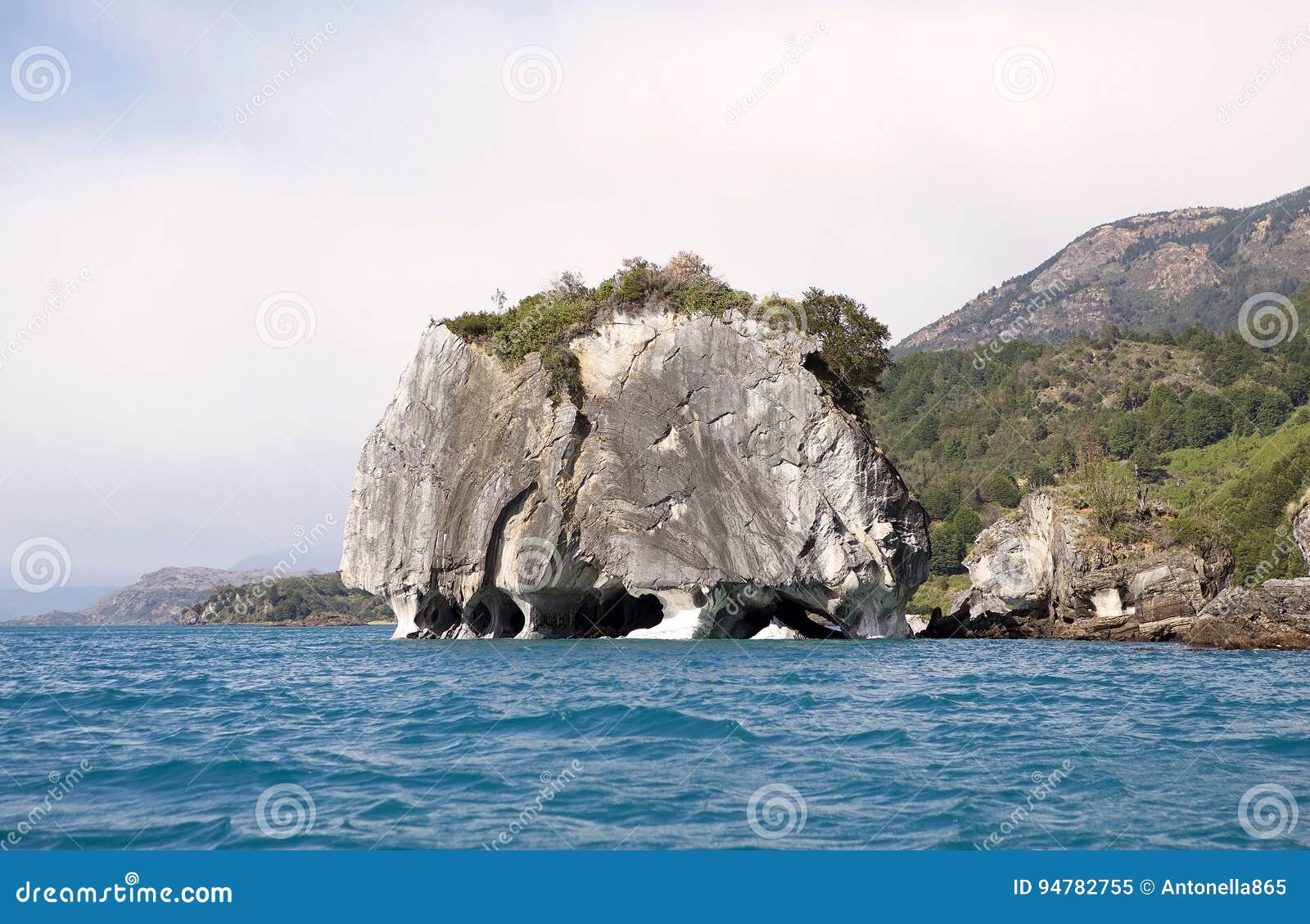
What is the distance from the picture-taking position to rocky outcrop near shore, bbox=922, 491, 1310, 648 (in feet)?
120

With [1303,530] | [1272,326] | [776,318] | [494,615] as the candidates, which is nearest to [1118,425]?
[1272,326]

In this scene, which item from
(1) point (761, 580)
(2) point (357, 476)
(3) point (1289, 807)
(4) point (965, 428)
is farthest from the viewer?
(4) point (965, 428)

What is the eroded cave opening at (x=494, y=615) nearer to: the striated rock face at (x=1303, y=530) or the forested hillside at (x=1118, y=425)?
the striated rock face at (x=1303, y=530)

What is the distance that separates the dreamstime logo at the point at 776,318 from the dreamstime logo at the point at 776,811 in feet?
106

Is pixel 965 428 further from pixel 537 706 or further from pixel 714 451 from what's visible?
pixel 537 706

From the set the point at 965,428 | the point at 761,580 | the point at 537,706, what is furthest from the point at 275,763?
the point at 965,428

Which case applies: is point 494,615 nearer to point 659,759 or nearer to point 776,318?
point 776,318

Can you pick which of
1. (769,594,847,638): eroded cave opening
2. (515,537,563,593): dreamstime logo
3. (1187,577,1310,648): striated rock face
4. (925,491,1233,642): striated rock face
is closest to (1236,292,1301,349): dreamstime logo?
(925,491,1233,642): striated rock face

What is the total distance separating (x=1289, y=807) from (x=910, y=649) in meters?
24.2

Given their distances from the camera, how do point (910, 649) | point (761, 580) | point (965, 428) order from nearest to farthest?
point (910, 649)
point (761, 580)
point (965, 428)

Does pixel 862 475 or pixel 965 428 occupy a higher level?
pixel 965 428

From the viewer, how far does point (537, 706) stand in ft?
61.4

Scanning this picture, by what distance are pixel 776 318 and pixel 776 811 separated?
112ft

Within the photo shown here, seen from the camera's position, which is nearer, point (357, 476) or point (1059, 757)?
point (1059, 757)
